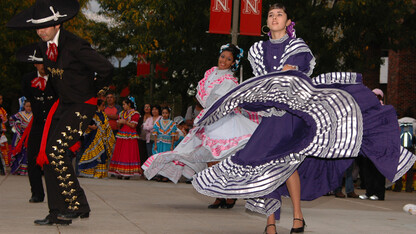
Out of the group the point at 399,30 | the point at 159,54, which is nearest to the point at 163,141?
the point at 159,54

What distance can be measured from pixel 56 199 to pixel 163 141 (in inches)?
360

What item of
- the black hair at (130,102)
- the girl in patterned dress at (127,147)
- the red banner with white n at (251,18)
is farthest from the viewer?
the black hair at (130,102)

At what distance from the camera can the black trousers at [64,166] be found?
6043 millimetres

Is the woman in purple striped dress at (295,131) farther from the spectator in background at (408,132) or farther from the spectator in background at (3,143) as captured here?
the spectator in background at (3,143)

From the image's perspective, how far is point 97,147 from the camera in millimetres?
14469

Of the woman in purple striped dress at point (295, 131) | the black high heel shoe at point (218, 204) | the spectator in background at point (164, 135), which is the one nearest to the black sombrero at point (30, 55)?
the woman in purple striped dress at point (295, 131)

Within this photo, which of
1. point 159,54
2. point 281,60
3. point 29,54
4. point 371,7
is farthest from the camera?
point 159,54

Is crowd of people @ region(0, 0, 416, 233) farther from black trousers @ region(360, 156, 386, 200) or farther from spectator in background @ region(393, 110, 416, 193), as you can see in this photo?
spectator in background @ region(393, 110, 416, 193)

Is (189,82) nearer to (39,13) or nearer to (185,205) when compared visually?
(185,205)

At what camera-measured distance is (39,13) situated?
6172mm

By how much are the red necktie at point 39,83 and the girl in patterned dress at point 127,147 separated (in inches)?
248

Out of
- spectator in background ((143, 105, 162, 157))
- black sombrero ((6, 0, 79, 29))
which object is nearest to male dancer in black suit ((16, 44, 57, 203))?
black sombrero ((6, 0, 79, 29))

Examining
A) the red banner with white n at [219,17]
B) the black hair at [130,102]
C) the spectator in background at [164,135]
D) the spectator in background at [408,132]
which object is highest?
the red banner with white n at [219,17]

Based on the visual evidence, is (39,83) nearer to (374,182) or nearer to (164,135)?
(374,182)
